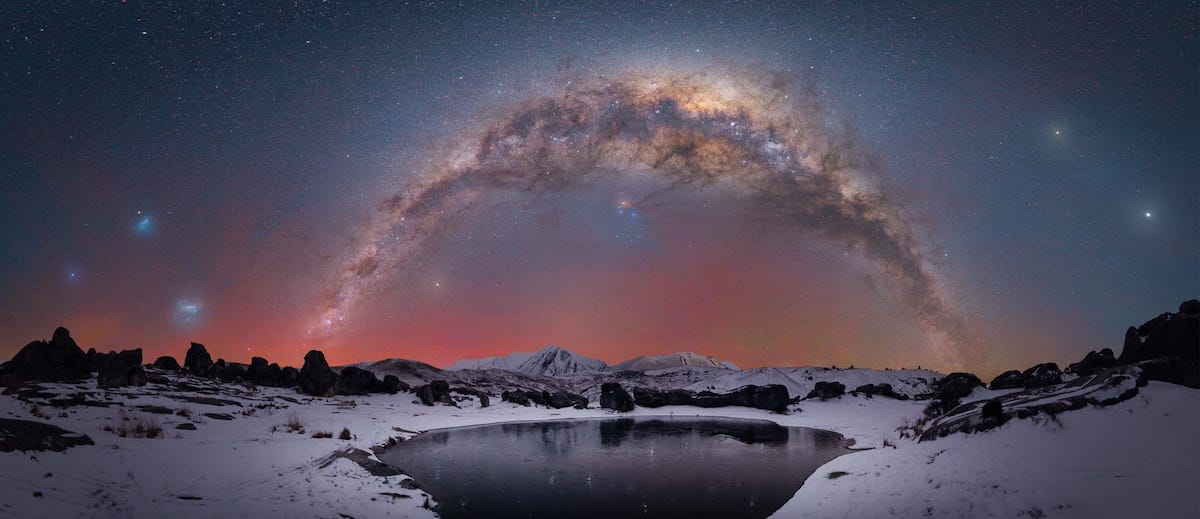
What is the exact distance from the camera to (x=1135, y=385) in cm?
1442

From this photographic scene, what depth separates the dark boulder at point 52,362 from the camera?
121ft

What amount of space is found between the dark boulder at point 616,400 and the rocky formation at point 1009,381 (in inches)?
1601

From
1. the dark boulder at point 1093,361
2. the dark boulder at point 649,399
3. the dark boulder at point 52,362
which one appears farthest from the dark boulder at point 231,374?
the dark boulder at point 1093,361

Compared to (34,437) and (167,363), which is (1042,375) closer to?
(34,437)

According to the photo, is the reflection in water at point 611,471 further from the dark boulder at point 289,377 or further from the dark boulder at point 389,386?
the dark boulder at point 389,386

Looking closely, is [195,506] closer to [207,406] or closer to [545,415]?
[207,406]

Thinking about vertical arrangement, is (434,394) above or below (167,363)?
below

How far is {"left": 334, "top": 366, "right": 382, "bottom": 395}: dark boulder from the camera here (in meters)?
63.5

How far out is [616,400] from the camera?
6900 cm

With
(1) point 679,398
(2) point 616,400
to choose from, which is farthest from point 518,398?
(1) point 679,398

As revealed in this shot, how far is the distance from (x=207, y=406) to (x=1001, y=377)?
2791 inches

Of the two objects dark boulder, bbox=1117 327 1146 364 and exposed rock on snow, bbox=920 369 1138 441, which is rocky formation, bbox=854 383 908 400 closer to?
dark boulder, bbox=1117 327 1146 364

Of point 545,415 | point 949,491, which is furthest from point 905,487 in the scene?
point 545,415

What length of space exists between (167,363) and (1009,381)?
92.3 meters
